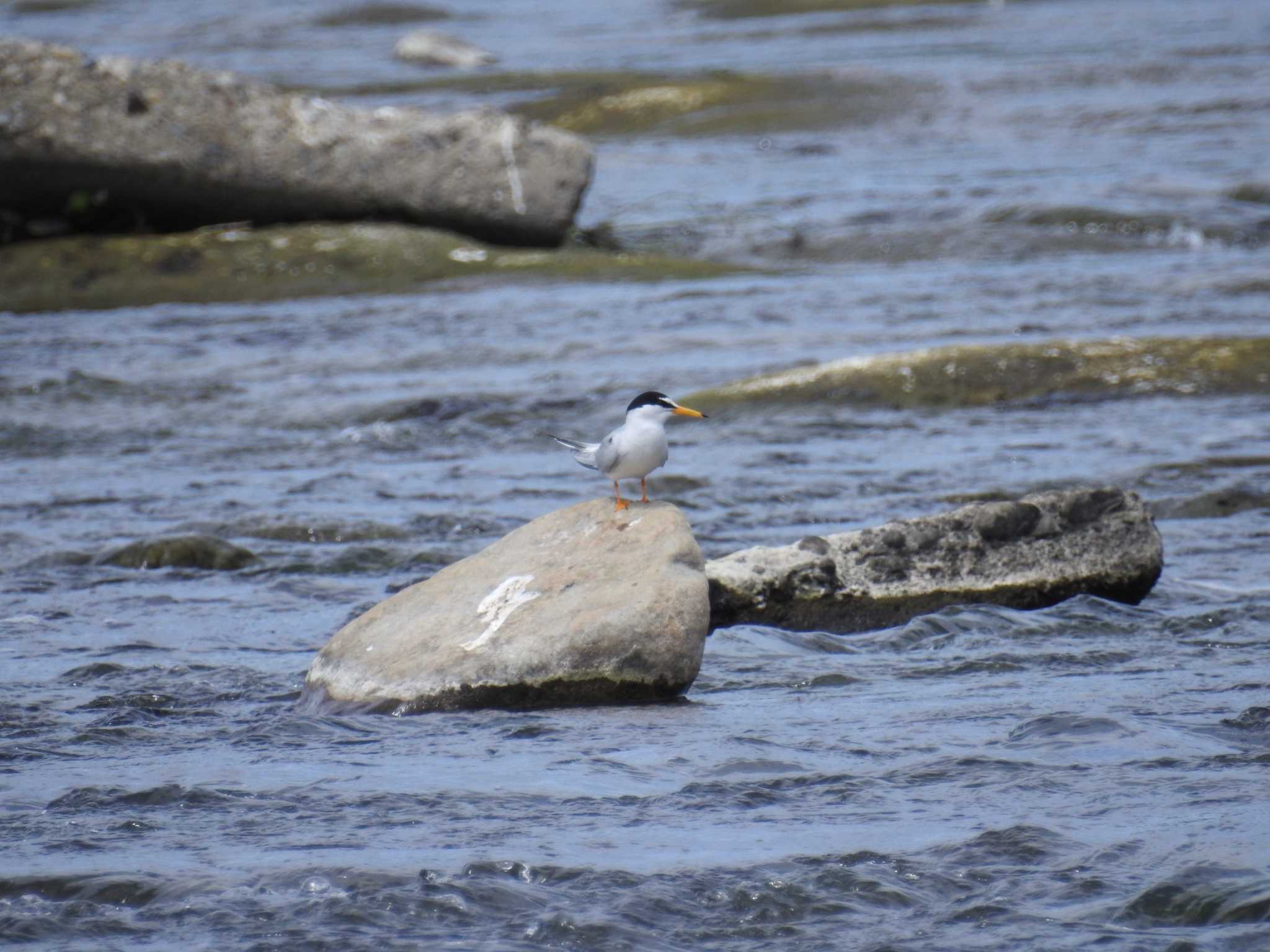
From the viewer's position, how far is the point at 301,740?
5152mm

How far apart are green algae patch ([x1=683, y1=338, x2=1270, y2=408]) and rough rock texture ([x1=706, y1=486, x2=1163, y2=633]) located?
376cm

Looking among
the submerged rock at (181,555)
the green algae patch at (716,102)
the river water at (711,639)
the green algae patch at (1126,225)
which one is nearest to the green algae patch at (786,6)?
the green algae patch at (716,102)

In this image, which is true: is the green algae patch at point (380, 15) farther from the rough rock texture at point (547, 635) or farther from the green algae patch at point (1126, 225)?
the rough rock texture at point (547, 635)

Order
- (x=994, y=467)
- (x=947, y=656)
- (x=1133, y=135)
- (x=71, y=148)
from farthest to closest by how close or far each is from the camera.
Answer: (x=1133, y=135) < (x=71, y=148) < (x=994, y=467) < (x=947, y=656)

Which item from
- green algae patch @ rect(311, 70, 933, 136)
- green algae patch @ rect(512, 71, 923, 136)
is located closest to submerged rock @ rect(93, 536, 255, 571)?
green algae patch @ rect(311, 70, 933, 136)

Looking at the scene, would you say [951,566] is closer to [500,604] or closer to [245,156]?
[500,604]

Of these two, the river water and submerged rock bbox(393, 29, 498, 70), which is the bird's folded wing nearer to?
the river water

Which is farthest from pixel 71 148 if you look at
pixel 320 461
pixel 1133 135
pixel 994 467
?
pixel 1133 135

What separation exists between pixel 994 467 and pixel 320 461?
11.5 ft

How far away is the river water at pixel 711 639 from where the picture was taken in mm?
3980

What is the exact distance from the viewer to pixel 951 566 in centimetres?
646

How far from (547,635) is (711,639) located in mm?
883

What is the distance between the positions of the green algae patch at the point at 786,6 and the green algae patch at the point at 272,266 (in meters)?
28.0

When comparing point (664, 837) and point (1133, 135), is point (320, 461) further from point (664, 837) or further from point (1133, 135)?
point (1133, 135)
